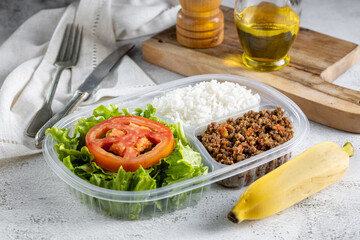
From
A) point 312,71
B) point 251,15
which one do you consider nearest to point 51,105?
point 251,15

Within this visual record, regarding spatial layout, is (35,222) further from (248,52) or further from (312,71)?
(312,71)

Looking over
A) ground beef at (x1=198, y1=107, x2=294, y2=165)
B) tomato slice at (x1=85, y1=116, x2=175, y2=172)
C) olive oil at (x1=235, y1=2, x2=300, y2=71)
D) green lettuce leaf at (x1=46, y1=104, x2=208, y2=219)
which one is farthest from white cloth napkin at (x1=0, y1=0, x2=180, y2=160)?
ground beef at (x1=198, y1=107, x2=294, y2=165)

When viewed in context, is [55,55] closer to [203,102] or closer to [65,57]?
[65,57]

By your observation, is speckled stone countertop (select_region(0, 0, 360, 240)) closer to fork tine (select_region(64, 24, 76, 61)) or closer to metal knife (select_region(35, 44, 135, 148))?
metal knife (select_region(35, 44, 135, 148))

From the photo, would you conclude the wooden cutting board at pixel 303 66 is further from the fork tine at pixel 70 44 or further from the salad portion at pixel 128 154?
the salad portion at pixel 128 154

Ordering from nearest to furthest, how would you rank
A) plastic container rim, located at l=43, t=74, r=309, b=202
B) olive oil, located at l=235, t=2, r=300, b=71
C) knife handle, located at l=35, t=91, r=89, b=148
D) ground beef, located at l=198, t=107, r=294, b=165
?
1. plastic container rim, located at l=43, t=74, r=309, b=202
2. ground beef, located at l=198, t=107, r=294, b=165
3. knife handle, located at l=35, t=91, r=89, b=148
4. olive oil, located at l=235, t=2, r=300, b=71

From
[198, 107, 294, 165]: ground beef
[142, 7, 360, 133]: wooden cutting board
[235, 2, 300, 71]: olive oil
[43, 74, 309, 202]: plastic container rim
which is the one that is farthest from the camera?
[235, 2, 300, 71]: olive oil

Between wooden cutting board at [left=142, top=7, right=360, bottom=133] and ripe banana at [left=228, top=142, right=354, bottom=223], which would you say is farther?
wooden cutting board at [left=142, top=7, right=360, bottom=133]

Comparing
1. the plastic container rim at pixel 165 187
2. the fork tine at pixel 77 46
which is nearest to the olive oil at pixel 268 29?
the plastic container rim at pixel 165 187
